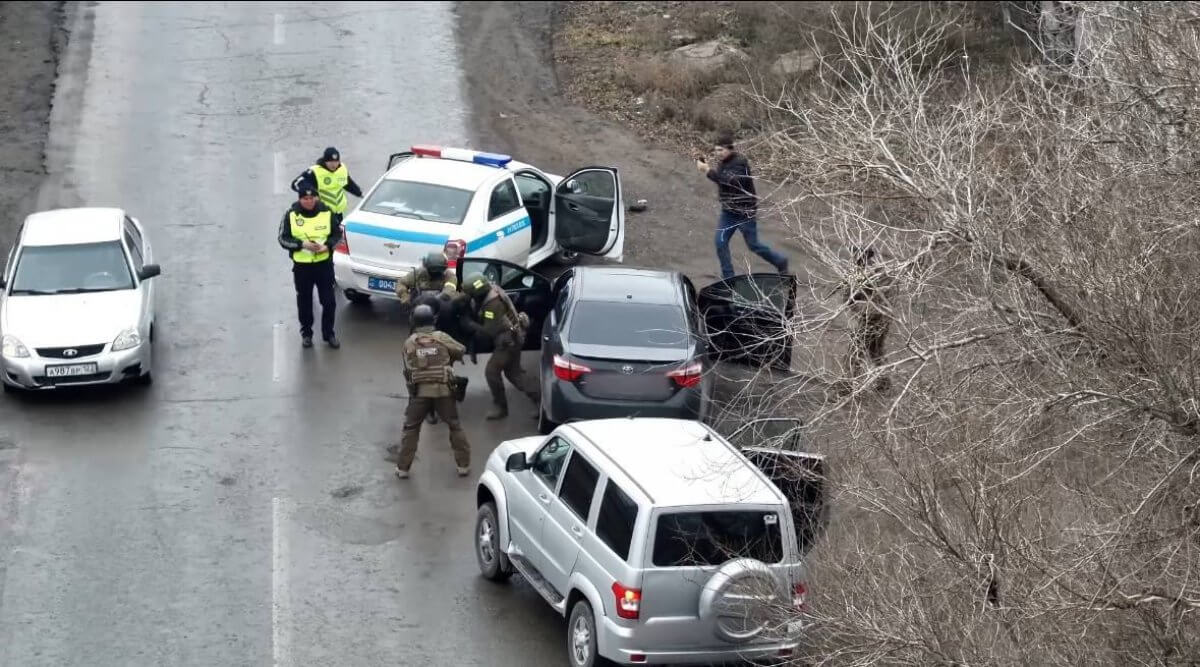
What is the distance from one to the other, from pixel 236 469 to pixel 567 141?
10.2 m

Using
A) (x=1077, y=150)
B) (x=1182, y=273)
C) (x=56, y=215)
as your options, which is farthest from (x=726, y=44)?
(x=1182, y=273)

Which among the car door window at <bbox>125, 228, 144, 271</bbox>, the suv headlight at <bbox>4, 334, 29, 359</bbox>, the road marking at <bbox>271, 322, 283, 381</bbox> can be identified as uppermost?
the car door window at <bbox>125, 228, 144, 271</bbox>

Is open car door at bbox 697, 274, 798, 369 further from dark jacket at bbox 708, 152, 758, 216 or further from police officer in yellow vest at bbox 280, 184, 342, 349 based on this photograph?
police officer in yellow vest at bbox 280, 184, 342, 349

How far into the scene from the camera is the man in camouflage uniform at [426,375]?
14.1 meters

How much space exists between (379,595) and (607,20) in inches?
689

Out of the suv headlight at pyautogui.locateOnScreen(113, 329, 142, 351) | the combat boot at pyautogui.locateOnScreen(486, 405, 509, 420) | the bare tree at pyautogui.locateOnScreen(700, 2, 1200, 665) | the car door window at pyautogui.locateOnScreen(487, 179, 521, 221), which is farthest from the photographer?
the car door window at pyautogui.locateOnScreen(487, 179, 521, 221)

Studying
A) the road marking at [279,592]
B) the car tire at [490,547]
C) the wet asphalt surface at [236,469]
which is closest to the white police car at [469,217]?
the wet asphalt surface at [236,469]

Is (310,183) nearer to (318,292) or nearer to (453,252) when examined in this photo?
(318,292)

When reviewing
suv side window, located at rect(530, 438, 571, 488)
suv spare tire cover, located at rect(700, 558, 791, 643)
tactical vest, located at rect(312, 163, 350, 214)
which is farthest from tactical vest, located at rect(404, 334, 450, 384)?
tactical vest, located at rect(312, 163, 350, 214)

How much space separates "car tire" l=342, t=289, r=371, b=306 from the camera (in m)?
17.9

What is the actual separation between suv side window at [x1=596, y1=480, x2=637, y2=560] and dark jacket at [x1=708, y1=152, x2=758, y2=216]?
6832 mm

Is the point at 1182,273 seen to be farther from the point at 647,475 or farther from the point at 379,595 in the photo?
the point at 379,595

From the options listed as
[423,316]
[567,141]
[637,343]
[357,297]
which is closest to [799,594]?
[637,343]

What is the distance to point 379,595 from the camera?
1259 centimetres
